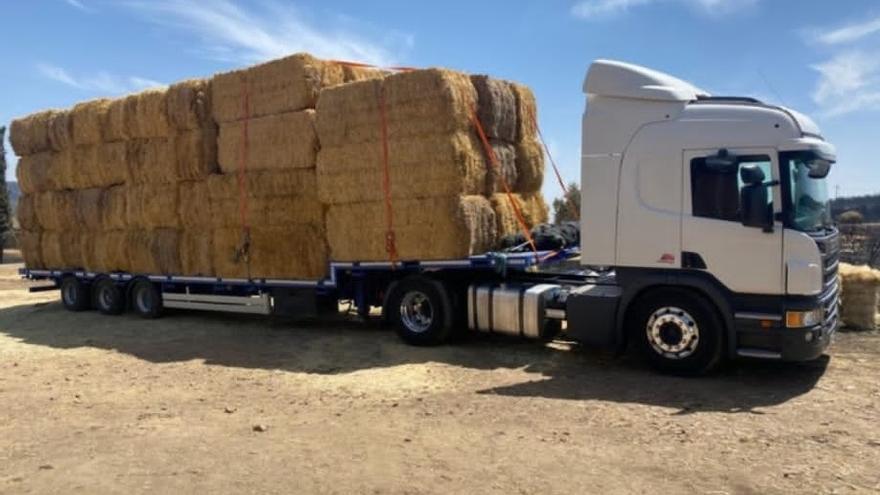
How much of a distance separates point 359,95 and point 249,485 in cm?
710

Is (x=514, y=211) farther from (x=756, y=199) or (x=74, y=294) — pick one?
(x=74, y=294)

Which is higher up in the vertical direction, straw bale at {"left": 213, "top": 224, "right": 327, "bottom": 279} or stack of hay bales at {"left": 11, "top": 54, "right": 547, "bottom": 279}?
stack of hay bales at {"left": 11, "top": 54, "right": 547, "bottom": 279}

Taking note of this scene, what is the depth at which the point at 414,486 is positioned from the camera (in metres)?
5.13

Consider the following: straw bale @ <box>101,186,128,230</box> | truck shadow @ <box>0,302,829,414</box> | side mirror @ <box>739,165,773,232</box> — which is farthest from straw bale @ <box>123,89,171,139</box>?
side mirror @ <box>739,165,773,232</box>

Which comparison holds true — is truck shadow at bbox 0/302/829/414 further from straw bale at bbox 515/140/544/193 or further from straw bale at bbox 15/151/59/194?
straw bale at bbox 15/151/59/194

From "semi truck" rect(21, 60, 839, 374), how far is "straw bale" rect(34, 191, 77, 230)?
10.2 metres

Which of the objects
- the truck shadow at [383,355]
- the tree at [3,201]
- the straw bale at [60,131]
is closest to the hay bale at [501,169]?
the truck shadow at [383,355]

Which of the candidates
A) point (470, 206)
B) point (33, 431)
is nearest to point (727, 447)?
point (470, 206)

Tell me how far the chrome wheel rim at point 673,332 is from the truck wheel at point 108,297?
38.4 ft

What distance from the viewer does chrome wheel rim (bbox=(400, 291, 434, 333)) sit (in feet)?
35.5

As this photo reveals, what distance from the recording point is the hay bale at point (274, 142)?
1184 cm

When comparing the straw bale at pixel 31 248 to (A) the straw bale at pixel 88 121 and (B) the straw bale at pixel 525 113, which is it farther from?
(B) the straw bale at pixel 525 113

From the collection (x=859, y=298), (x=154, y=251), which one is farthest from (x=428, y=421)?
(x=154, y=251)

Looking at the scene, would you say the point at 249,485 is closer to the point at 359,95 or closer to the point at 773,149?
the point at 773,149
